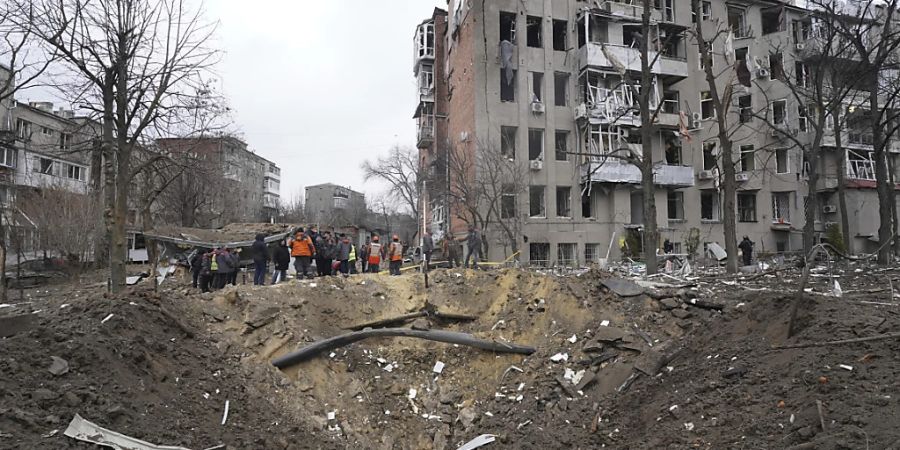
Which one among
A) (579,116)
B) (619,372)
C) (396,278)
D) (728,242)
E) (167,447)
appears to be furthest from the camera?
(579,116)

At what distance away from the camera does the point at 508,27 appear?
98.9ft

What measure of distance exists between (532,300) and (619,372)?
11.0 ft

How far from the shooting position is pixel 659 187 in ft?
97.6

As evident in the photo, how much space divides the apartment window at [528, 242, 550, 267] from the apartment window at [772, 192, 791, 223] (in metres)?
17.5

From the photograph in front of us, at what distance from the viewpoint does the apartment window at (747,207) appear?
3309 cm

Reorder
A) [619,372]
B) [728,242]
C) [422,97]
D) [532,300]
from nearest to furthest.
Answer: [619,372] < [532,300] < [728,242] < [422,97]

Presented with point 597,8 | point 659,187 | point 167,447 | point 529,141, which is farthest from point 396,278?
point 597,8

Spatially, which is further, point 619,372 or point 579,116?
point 579,116


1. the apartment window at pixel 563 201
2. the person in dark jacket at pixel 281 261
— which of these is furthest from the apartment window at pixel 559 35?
the person in dark jacket at pixel 281 261

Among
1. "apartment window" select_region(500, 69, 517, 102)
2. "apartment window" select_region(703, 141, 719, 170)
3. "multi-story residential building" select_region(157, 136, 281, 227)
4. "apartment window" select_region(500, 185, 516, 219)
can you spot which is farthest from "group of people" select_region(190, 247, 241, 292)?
"apartment window" select_region(703, 141, 719, 170)

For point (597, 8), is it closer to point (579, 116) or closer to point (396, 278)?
point (579, 116)

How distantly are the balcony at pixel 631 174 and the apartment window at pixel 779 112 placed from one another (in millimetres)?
8738

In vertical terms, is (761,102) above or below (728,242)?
above

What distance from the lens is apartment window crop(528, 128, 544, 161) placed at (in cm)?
2936
